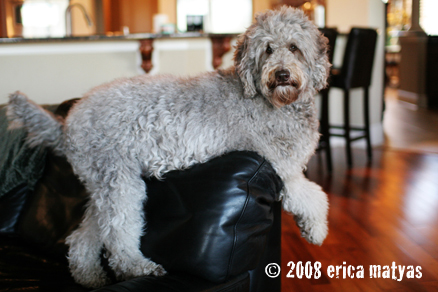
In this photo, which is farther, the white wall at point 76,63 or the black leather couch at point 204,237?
the white wall at point 76,63

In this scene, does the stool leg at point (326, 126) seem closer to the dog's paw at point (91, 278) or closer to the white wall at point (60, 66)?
the white wall at point (60, 66)

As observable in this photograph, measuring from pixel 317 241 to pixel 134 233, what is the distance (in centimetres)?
68

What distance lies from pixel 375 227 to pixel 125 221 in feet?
6.18

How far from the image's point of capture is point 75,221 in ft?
5.68

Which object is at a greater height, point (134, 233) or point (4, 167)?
point (4, 167)

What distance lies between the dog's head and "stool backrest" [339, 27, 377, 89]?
Result: 8.13 feet

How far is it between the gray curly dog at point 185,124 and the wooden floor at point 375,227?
93 centimetres

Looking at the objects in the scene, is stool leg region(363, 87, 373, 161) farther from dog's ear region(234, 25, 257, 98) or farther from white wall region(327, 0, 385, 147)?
dog's ear region(234, 25, 257, 98)

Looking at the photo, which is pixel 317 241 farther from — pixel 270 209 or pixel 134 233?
pixel 134 233

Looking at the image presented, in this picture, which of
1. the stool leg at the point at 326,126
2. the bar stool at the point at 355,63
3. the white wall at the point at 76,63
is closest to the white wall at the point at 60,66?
the white wall at the point at 76,63

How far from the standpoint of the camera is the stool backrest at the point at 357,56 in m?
3.74

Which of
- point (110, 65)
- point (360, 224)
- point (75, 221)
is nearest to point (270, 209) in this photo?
point (75, 221)

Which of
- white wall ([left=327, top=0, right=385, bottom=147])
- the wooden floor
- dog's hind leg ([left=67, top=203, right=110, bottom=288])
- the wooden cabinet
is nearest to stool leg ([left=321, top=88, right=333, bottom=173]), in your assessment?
the wooden floor

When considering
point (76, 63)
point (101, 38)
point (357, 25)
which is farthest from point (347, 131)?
point (76, 63)
